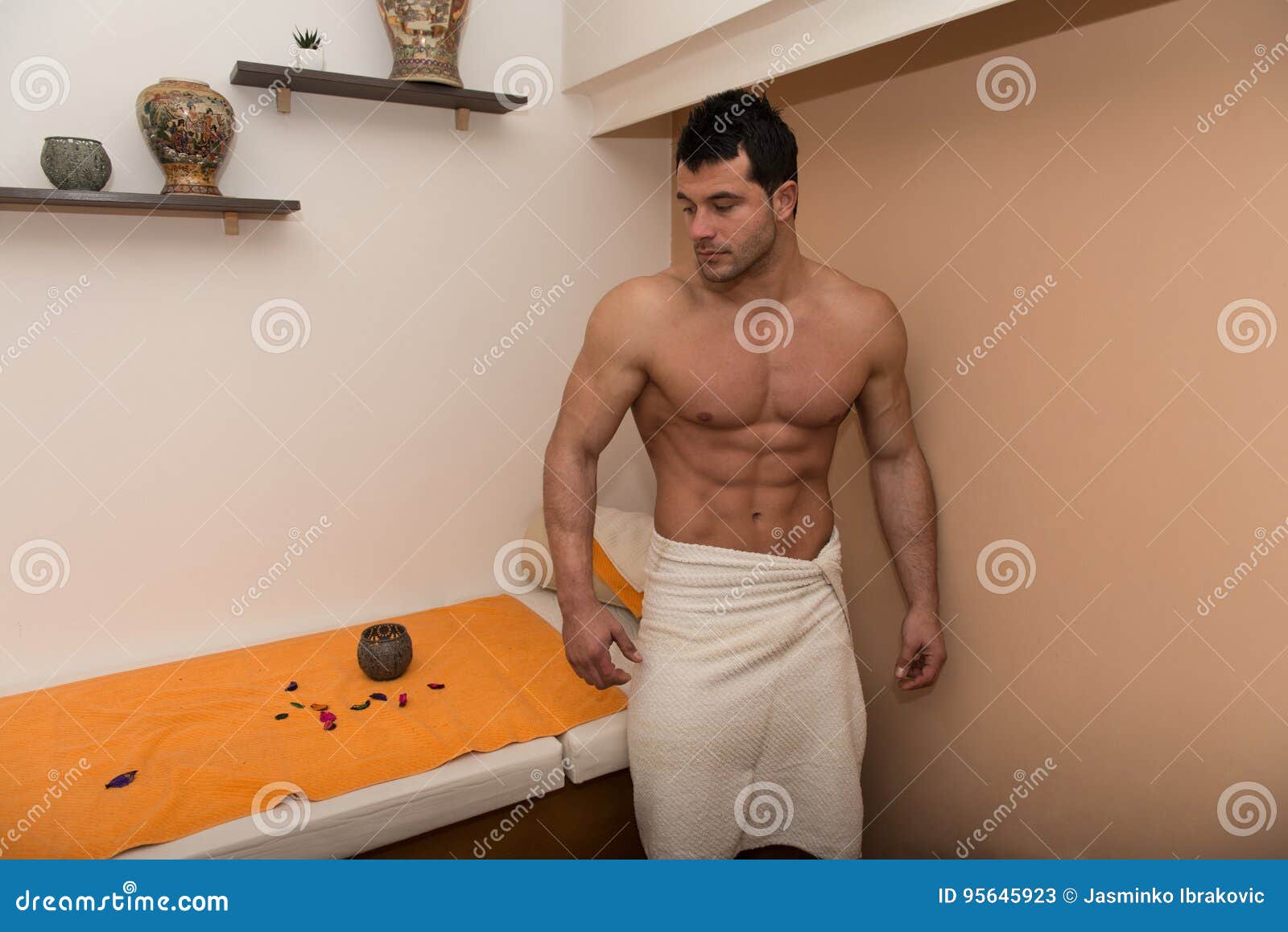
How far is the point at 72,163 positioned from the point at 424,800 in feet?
4.85

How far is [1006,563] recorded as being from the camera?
1749 mm

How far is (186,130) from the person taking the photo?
1.90 m

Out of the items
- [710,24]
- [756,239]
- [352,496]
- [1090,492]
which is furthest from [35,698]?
[1090,492]

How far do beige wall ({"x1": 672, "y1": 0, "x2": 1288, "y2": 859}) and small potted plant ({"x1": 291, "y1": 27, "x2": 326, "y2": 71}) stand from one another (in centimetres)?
121

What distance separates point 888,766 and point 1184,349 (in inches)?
45.7

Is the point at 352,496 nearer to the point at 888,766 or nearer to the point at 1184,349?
the point at 888,766

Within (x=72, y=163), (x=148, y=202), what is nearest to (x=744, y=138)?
(x=148, y=202)

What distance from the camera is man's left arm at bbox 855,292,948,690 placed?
5.93 feet

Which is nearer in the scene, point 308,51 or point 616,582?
point 308,51

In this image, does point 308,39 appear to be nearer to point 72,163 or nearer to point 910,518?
point 72,163

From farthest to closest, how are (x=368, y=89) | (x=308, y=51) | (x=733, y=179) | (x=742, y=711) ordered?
(x=368, y=89)
(x=308, y=51)
(x=742, y=711)
(x=733, y=179)

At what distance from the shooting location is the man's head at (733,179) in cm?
155

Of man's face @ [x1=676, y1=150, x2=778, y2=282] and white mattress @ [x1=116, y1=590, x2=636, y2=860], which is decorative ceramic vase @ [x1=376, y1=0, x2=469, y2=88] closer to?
man's face @ [x1=676, y1=150, x2=778, y2=282]

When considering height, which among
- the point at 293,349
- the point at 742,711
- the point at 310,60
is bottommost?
the point at 293,349
